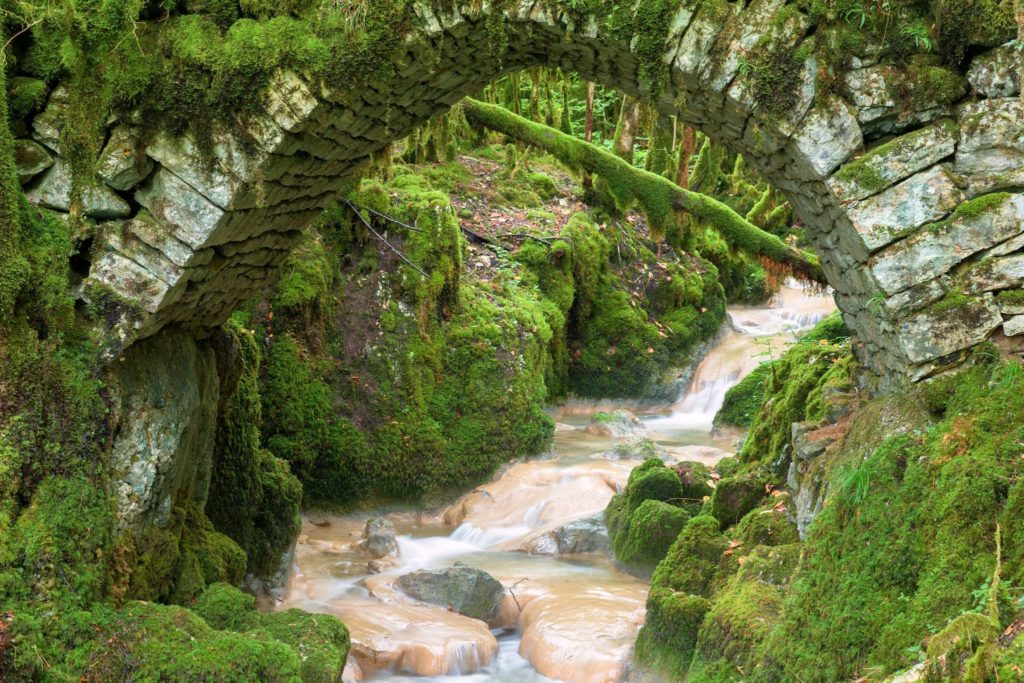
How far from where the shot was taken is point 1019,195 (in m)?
4.46

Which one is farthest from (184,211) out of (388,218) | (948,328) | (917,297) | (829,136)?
(388,218)

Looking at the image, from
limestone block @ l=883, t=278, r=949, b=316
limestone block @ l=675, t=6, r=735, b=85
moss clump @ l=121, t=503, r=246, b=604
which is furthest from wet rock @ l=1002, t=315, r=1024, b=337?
moss clump @ l=121, t=503, r=246, b=604

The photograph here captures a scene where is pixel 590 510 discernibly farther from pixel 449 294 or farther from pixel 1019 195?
pixel 1019 195

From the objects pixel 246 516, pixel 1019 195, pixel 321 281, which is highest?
pixel 1019 195

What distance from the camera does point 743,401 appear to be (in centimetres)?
1192

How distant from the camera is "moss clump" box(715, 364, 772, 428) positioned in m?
11.8

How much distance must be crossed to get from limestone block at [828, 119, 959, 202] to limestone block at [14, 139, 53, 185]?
13.8 ft

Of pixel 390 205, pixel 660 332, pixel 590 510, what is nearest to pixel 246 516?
pixel 590 510

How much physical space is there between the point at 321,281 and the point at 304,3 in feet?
15.0

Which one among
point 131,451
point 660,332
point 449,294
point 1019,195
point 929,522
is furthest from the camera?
point 660,332

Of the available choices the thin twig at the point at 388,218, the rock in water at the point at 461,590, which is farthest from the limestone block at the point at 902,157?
the thin twig at the point at 388,218

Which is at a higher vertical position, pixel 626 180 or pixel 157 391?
pixel 626 180

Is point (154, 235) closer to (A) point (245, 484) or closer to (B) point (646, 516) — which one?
(A) point (245, 484)

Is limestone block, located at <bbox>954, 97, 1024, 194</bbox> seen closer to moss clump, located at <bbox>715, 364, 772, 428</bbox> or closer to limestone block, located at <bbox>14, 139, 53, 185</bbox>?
limestone block, located at <bbox>14, 139, 53, 185</bbox>
